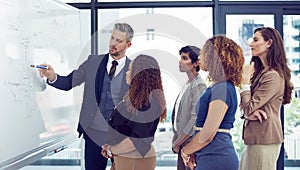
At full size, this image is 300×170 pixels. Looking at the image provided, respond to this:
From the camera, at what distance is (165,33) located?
11.7 feet

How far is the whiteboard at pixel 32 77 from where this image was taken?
203 centimetres

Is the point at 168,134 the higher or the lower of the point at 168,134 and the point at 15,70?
the lower

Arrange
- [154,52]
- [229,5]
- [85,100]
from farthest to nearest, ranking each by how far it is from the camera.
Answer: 1. [229,5]
2. [154,52]
3. [85,100]

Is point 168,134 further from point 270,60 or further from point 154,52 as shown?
point 270,60

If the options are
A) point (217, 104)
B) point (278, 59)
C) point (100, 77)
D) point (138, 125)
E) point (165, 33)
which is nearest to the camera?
point (217, 104)

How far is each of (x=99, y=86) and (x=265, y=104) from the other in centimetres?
117

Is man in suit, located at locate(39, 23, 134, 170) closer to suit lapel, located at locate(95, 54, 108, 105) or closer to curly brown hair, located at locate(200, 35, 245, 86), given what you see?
suit lapel, located at locate(95, 54, 108, 105)

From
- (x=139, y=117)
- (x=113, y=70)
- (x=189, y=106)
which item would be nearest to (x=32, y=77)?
(x=113, y=70)

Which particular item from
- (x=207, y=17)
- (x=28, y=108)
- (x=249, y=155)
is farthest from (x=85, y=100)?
(x=207, y=17)

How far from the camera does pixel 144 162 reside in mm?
2217

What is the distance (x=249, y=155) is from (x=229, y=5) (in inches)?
73.4

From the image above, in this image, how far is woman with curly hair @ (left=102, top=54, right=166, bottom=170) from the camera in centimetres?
209

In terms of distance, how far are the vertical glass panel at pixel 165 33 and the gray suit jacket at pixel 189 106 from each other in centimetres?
46

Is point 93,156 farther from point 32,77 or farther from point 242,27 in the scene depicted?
point 242,27
